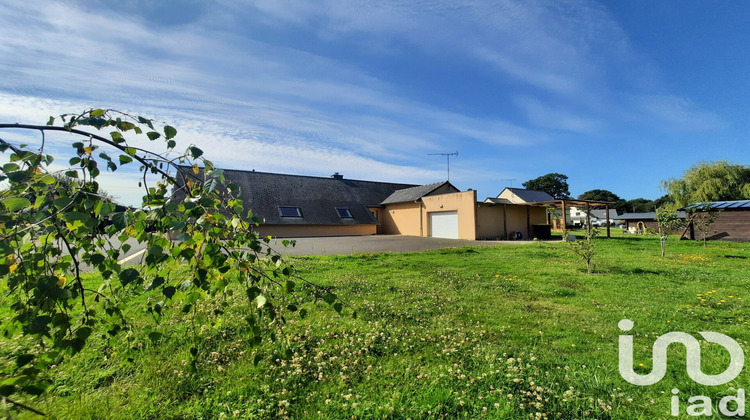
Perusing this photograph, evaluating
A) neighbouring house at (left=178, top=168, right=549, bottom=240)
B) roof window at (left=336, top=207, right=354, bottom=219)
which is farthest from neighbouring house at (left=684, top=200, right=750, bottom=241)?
roof window at (left=336, top=207, right=354, bottom=219)

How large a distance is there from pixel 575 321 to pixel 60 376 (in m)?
6.08

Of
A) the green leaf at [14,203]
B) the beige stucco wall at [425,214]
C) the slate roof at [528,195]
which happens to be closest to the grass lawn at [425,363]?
the green leaf at [14,203]

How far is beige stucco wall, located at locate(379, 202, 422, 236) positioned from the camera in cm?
2815

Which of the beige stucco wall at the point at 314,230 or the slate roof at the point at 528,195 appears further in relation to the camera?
the slate roof at the point at 528,195

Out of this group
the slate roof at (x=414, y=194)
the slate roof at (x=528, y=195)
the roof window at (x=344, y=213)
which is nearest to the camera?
the slate roof at (x=414, y=194)

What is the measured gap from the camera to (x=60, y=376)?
10.6 ft

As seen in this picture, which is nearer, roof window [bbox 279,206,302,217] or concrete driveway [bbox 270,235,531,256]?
concrete driveway [bbox 270,235,531,256]

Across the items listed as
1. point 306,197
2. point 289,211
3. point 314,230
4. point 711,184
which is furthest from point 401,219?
point 711,184

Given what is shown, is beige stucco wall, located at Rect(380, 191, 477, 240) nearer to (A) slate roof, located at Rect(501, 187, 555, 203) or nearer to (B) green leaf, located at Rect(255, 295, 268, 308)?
(A) slate roof, located at Rect(501, 187, 555, 203)

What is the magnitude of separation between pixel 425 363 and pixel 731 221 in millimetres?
26736

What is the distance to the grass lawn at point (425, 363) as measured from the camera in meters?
2.71

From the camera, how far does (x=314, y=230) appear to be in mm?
28031

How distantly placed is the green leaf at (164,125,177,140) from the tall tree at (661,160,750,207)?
45.1m

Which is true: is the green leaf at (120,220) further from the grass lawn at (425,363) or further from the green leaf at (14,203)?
the grass lawn at (425,363)
